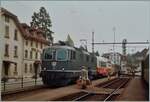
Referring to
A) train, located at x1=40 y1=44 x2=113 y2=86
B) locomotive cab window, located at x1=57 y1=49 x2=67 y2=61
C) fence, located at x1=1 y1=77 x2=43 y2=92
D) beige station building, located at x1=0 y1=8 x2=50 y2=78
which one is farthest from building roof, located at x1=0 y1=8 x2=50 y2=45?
locomotive cab window, located at x1=57 y1=49 x2=67 y2=61

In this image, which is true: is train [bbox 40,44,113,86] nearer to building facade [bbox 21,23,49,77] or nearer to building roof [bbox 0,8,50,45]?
building roof [bbox 0,8,50,45]

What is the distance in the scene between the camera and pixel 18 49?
168 ft

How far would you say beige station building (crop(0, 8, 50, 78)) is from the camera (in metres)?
46.8

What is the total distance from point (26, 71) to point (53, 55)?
1055 inches

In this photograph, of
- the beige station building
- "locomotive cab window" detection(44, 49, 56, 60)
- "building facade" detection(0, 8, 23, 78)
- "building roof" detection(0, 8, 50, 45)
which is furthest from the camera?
"building roof" detection(0, 8, 50, 45)

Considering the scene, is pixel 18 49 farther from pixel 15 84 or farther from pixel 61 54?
pixel 15 84

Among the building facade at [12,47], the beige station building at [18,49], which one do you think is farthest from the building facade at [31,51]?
the building facade at [12,47]

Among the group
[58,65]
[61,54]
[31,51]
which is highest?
[31,51]

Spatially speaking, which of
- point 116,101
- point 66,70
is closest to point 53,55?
point 66,70

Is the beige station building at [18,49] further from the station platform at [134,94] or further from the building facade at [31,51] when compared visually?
the station platform at [134,94]

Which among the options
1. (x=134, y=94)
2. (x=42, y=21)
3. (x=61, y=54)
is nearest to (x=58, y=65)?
(x=61, y=54)

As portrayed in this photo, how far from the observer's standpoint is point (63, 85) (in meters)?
27.1

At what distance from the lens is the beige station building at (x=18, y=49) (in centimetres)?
4678

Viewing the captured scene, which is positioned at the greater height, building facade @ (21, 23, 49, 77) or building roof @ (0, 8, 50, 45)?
building roof @ (0, 8, 50, 45)
